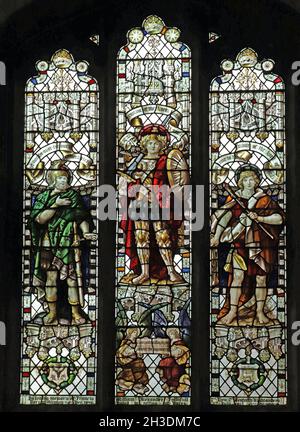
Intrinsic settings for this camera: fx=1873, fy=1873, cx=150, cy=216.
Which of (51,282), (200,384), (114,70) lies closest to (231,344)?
(200,384)

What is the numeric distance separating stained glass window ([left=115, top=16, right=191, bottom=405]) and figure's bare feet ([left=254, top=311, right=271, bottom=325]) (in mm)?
616

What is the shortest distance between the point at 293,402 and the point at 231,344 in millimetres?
765

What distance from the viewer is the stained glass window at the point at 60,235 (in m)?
16.9

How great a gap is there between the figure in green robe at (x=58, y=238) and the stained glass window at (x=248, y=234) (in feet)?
4.02

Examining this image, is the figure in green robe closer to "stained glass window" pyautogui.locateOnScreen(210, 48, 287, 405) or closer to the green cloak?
the green cloak

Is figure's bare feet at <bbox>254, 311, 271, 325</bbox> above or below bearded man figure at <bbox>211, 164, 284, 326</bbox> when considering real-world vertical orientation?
below

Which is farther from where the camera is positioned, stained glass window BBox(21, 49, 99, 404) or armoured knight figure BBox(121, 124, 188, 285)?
armoured knight figure BBox(121, 124, 188, 285)

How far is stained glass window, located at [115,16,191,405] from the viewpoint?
55.4 ft

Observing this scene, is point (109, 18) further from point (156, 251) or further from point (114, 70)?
point (156, 251)

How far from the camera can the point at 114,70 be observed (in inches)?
692

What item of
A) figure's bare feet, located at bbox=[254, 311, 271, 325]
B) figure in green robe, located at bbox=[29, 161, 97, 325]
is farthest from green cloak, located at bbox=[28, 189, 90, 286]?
figure's bare feet, located at bbox=[254, 311, 271, 325]

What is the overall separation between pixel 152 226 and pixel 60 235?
851mm

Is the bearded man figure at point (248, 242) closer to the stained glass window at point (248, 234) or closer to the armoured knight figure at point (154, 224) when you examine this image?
the stained glass window at point (248, 234)

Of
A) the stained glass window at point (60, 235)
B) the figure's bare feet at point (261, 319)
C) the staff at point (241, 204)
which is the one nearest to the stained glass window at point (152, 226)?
the stained glass window at point (60, 235)
